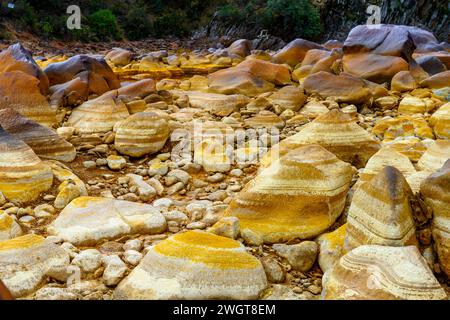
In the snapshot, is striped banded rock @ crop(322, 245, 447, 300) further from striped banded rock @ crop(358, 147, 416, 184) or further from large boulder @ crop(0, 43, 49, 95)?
large boulder @ crop(0, 43, 49, 95)

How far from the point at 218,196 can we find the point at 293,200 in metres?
0.68

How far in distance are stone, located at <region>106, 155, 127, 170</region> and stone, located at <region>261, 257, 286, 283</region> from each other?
1.63 meters

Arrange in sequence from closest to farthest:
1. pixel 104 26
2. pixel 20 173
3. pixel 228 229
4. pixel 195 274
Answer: pixel 195 274
pixel 228 229
pixel 20 173
pixel 104 26

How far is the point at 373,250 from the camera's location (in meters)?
1.84

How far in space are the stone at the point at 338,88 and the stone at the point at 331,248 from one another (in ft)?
10.4

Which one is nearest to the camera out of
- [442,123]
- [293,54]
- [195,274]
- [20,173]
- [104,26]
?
[195,274]

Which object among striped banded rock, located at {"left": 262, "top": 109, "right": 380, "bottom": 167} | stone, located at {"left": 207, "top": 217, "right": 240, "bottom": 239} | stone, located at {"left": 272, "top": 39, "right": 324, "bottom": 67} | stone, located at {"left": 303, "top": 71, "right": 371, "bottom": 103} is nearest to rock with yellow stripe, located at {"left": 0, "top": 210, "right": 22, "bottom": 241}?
stone, located at {"left": 207, "top": 217, "right": 240, "bottom": 239}

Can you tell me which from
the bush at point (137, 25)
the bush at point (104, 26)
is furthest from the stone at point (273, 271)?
the bush at point (137, 25)

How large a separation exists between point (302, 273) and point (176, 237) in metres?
0.56

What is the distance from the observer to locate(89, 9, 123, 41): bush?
21.3 m

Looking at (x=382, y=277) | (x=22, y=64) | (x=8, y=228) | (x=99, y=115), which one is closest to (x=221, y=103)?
(x=99, y=115)

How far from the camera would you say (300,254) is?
2127 mm

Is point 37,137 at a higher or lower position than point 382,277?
lower

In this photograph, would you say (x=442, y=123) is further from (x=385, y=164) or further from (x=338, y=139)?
(x=385, y=164)
